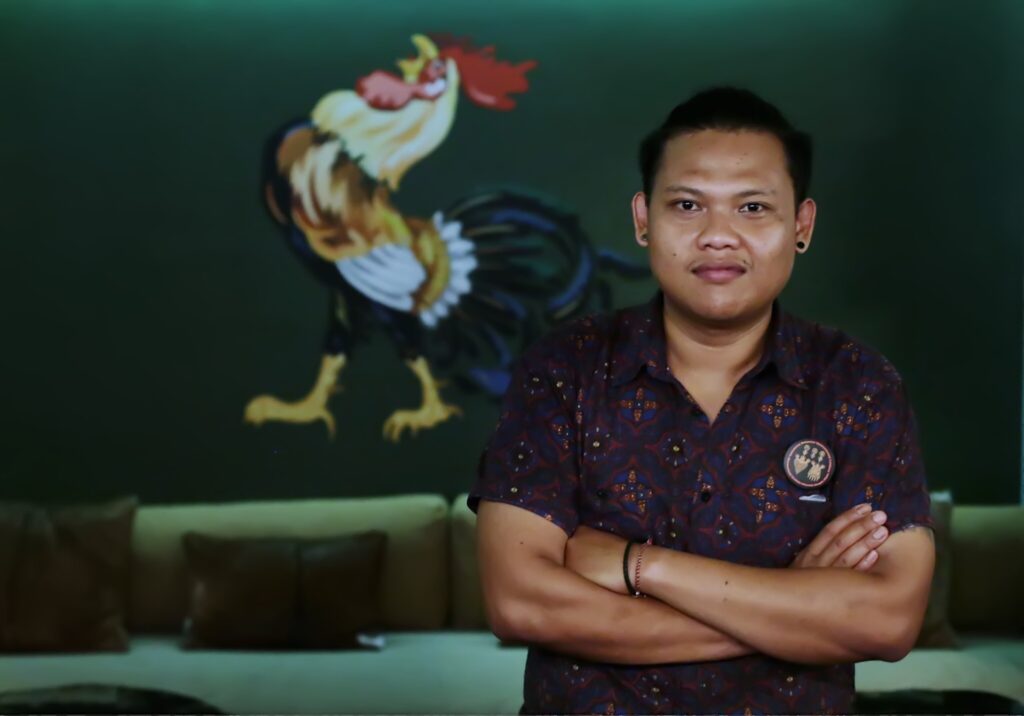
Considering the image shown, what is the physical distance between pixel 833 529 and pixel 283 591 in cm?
216

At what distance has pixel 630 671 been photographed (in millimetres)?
1784

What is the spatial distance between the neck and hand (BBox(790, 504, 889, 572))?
26 centimetres

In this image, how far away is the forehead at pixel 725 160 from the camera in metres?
1.88

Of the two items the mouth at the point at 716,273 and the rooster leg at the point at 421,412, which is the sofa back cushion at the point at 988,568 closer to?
the rooster leg at the point at 421,412

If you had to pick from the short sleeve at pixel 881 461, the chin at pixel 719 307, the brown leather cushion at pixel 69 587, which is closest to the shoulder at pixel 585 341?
the chin at pixel 719 307

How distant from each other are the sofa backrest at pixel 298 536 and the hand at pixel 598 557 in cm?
190

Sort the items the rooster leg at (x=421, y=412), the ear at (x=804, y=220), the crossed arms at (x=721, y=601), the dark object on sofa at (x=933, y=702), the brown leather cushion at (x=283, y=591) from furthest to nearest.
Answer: the rooster leg at (x=421, y=412)
the brown leather cushion at (x=283, y=591)
the dark object on sofa at (x=933, y=702)
the ear at (x=804, y=220)
the crossed arms at (x=721, y=601)

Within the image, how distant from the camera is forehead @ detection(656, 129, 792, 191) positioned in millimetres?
1876

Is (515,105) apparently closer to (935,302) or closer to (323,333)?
(323,333)

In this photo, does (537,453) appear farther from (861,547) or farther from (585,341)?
(861,547)

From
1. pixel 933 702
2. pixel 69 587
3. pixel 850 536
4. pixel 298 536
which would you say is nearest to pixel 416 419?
pixel 298 536

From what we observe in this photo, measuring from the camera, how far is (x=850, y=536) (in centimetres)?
178

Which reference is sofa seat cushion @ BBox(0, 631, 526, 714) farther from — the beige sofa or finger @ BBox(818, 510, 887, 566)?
finger @ BBox(818, 510, 887, 566)

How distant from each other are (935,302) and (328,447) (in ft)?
5.77
